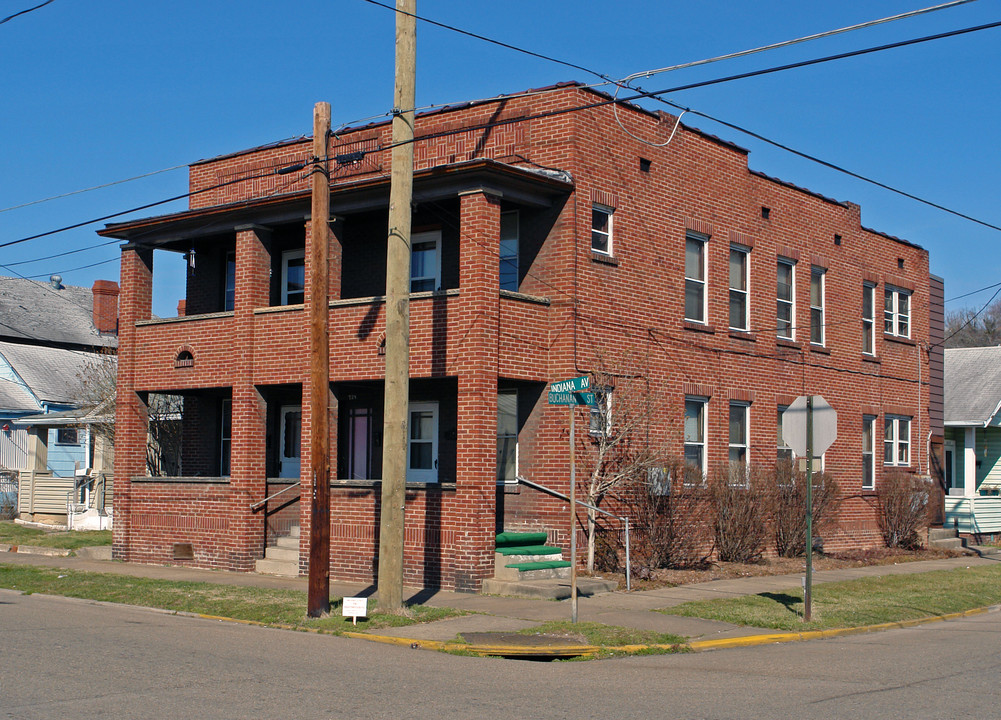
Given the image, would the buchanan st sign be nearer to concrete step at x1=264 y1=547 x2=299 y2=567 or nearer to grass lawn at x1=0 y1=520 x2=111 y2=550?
concrete step at x1=264 y1=547 x2=299 y2=567

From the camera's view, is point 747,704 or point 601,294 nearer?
point 747,704

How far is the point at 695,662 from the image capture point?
38.3 feet

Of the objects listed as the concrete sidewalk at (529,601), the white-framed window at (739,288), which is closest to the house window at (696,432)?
the white-framed window at (739,288)

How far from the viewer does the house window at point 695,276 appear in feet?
71.2

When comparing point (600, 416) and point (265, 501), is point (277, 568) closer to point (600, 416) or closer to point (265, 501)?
point (265, 501)

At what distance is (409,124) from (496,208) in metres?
3.51

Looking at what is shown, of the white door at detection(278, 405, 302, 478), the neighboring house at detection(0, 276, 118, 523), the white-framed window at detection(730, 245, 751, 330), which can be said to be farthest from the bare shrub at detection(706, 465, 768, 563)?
the neighboring house at detection(0, 276, 118, 523)

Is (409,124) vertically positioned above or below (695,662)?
above

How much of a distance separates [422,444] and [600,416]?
369cm

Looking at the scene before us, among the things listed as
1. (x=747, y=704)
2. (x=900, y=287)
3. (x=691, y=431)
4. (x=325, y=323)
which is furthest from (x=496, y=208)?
(x=900, y=287)

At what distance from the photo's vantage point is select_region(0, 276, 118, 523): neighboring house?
31.8 meters

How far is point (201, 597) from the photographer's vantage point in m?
16.1

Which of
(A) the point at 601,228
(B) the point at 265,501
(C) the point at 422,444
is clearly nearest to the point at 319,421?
(C) the point at 422,444

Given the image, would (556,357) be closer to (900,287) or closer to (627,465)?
(627,465)
